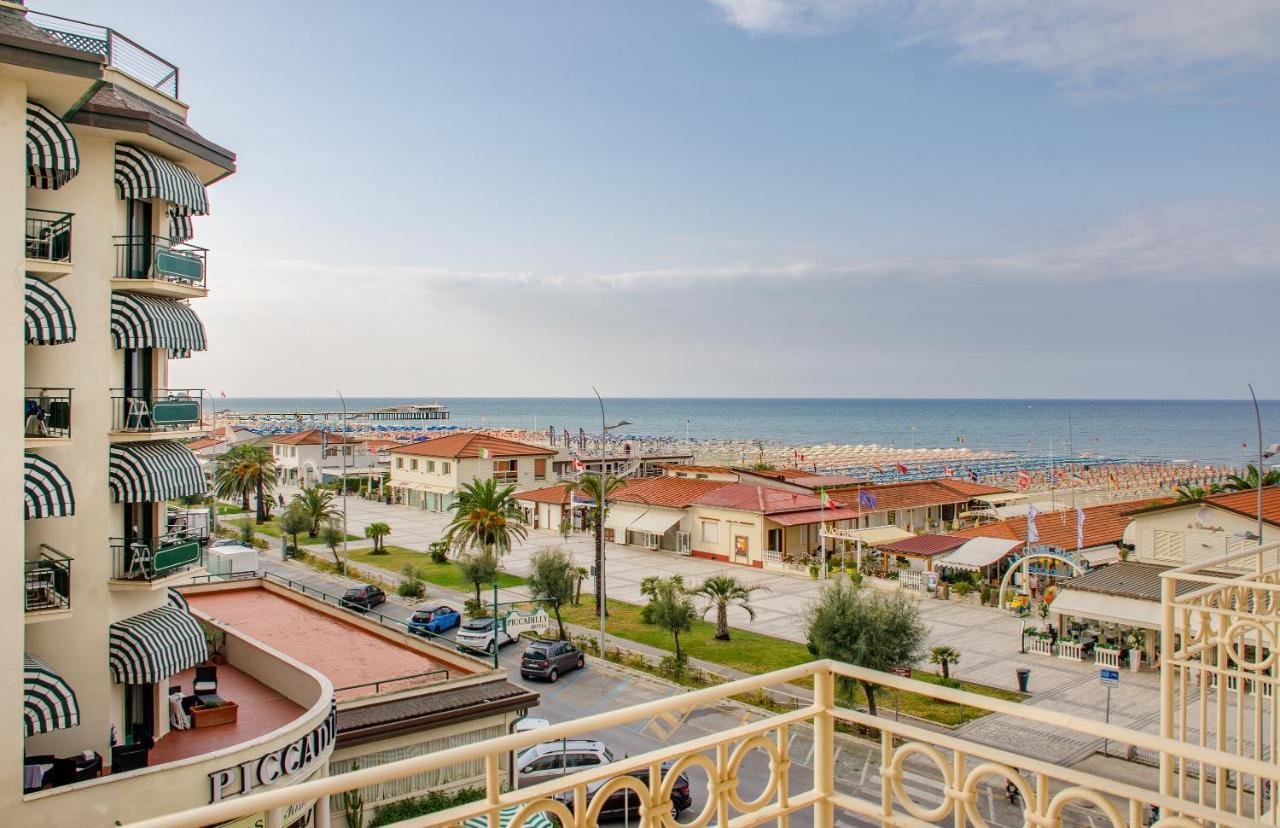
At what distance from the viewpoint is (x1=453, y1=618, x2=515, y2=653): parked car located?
31.0 metres

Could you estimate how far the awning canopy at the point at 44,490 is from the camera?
41.8 feet

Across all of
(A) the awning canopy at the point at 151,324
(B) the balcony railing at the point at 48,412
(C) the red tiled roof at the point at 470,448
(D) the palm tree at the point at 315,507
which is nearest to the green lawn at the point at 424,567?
(D) the palm tree at the point at 315,507

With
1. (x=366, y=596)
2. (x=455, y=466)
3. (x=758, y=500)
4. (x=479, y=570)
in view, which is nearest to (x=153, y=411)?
(x=479, y=570)

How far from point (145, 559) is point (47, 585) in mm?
1657

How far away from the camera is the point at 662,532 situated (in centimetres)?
5053

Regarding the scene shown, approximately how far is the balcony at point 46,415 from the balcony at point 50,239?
1.81 meters

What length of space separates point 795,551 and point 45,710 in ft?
130

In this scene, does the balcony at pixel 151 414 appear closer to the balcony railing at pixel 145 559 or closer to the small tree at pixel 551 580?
the balcony railing at pixel 145 559

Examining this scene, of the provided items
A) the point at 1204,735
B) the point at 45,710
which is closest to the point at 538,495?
the point at 45,710

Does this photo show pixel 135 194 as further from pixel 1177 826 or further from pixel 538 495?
pixel 538 495

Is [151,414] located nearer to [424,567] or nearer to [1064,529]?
[424,567]

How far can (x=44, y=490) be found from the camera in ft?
42.3

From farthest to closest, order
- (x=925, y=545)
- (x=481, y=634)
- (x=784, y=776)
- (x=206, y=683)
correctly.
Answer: (x=925, y=545) < (x=481, y=634) < (x=206, y=683) < (x=784, y=776)

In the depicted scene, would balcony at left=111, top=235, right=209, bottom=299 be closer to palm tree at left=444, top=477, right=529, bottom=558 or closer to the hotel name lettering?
the hotel name lettering
